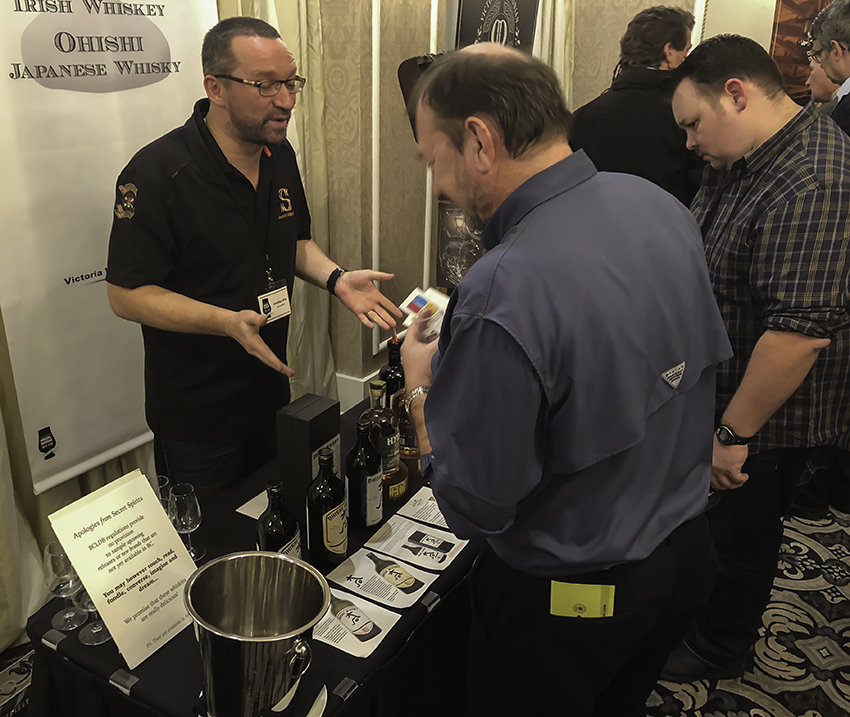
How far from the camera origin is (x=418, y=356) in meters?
1.29

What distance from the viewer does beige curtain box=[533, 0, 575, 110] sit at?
13.0ft

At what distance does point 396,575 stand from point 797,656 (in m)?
1.62

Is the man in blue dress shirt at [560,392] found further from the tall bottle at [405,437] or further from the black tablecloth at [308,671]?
the tall bottle at [405,437]

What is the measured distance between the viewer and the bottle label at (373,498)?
1428 mm

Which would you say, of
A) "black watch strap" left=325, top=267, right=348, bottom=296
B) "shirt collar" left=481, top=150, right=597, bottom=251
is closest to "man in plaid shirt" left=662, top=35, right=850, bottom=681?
"shirt collar" left=481, top=150, right=597, bottom=251

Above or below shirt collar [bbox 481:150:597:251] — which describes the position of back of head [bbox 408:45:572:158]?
above

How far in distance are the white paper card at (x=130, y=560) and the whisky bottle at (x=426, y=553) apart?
436mm

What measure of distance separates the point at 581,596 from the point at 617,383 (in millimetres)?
380

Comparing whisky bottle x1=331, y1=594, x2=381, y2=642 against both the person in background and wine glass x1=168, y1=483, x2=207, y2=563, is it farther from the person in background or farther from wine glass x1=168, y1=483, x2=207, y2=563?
the person in background

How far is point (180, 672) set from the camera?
1.12 m

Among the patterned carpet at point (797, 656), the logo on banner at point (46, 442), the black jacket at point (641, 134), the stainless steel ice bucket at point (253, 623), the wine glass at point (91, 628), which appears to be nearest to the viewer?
the stainless steel ice bucket at point (253, 623)

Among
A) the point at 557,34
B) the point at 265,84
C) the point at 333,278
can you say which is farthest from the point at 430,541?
the point at 557,34

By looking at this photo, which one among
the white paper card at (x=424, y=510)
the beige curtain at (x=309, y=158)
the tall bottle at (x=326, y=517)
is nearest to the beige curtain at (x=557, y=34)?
the beige curtain at (x=309, y=158)

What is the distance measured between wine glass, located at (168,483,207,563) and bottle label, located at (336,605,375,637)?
1.07ft
